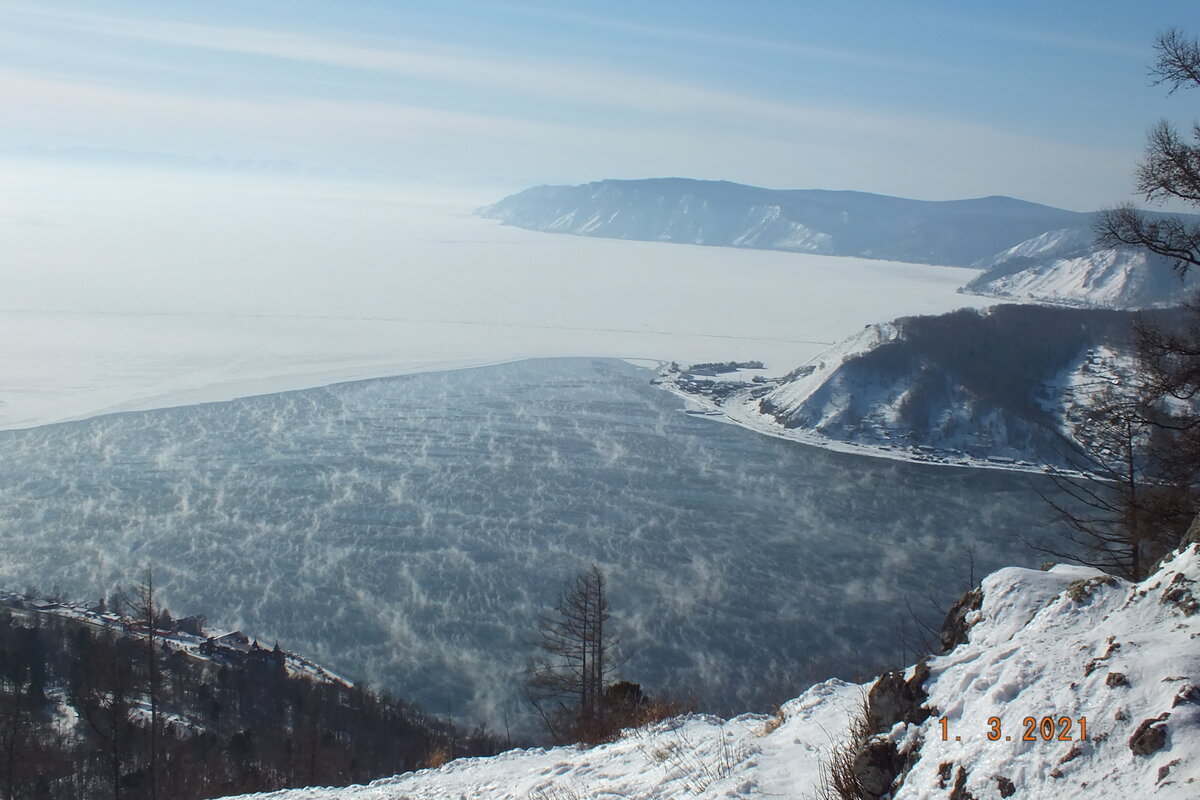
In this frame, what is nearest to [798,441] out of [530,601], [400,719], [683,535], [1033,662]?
[683,535]

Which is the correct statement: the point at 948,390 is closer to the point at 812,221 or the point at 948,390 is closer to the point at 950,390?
the point at 950,390

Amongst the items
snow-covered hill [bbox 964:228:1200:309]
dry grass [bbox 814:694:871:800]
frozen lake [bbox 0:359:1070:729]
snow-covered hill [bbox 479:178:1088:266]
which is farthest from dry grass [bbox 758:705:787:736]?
snow-covered hill [bbox 479:178:1088:266]

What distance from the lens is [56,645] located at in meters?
17.4

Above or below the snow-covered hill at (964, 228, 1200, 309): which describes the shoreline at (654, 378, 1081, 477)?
below

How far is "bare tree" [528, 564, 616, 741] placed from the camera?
34.1 feet

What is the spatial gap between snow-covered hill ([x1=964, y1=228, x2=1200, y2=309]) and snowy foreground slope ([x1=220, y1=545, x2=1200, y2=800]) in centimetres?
8206

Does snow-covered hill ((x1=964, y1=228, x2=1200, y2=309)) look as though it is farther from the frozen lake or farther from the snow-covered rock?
the frozen lake

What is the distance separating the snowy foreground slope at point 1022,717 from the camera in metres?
3.04

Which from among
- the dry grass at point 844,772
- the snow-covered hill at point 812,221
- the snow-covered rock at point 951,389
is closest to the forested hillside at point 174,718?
the dry grass at point 844,772

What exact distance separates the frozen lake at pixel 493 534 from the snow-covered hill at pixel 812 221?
13721 centimetres

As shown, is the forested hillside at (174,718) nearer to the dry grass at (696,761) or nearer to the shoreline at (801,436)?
the dry grass at (696,761)

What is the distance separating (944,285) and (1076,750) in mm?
120088
